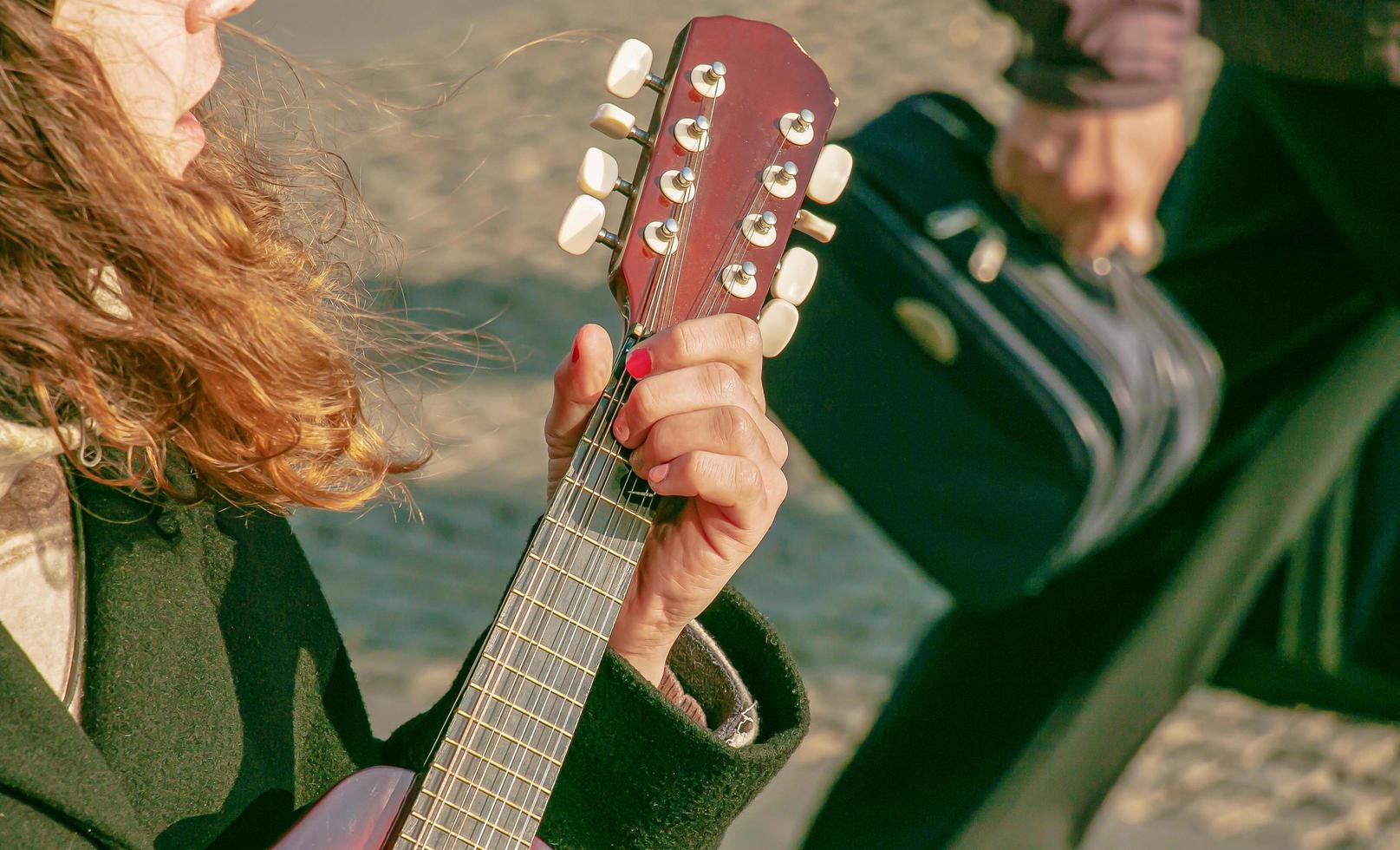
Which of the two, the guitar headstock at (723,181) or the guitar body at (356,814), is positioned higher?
the guitar headstock at (723,181)

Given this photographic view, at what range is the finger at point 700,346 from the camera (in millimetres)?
1206

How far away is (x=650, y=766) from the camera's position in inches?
50.9

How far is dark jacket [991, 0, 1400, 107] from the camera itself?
2053mm

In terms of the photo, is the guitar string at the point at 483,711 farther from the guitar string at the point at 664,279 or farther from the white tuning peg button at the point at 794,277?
the white tuning peg button at the point at 794,277

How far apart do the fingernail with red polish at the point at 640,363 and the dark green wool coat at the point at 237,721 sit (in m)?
0.29

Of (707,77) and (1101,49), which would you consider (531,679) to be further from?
(1101,49)

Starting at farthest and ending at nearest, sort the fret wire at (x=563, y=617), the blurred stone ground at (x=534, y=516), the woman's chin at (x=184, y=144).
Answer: the blurred stone ground at (x=534, y=516) → the fret wire at (x=563, y=617) → the woman's chin at (x=184, y=144)

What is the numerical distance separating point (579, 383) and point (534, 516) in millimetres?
2659

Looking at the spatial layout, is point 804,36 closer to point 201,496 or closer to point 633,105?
point 633,105

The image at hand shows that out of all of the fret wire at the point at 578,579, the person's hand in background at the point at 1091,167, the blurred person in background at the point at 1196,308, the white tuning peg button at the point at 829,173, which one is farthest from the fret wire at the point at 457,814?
the person's hand in background at the point at 1091,167

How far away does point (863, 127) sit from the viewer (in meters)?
2.35

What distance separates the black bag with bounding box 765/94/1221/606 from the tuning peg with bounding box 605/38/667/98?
105 cm

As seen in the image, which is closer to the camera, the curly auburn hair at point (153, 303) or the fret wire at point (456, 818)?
the curly auburn hair at point (153, 303)

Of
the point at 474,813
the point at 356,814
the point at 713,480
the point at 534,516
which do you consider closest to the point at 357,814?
the point at 356,814
